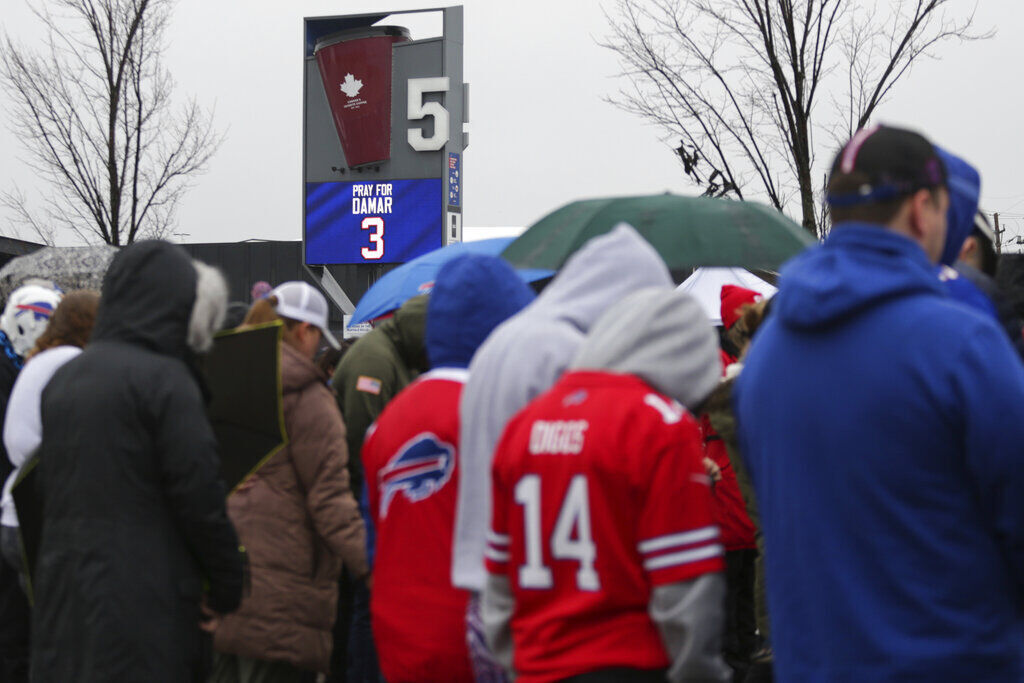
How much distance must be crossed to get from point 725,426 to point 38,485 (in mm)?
3409

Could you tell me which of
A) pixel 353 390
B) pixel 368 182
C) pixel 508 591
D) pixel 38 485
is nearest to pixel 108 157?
pixel 368 182

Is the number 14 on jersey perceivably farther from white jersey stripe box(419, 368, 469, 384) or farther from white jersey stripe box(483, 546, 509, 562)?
white jersey stripe box(419, 368, 469, 384)

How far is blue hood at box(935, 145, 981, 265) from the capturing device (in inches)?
105

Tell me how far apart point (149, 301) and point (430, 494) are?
3.72 ft

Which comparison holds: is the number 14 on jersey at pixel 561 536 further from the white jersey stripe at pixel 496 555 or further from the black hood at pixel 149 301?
the black hood at pixel 149 301

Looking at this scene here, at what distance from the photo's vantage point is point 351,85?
18609mm

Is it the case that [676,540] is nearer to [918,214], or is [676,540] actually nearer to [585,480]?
[585,480]

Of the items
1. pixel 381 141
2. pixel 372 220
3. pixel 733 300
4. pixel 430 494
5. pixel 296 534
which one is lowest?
pixel 296 534

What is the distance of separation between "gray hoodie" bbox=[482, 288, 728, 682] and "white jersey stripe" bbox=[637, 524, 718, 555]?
82 millimetres

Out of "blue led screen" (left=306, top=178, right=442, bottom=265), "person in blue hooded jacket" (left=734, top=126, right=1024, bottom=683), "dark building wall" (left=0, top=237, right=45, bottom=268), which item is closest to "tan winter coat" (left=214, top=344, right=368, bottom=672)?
"person in blue hooded jacket" (left=734, top=126, right=1024, bottom=683)

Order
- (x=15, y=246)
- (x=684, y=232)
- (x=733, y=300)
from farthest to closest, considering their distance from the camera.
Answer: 1. (x=15, y=246)
2. (x=733, y=300)
3. (x=684, y=232)

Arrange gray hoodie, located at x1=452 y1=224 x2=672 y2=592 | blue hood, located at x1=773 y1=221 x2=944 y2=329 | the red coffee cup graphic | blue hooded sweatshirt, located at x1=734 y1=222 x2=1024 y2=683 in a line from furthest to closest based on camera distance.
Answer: the red coffee cup graphic → gray hoodie, located at x1=452 y1=224 x2=672 y2=592 → blue hood, located at x1=773 y1=221 x2=944 y2=329 → blue hooded sweatshirt, located at x1=734 y1=222 x2=1024 y2=683

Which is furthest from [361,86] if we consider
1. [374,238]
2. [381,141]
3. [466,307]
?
[466,307]

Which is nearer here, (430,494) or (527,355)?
(527,355)
